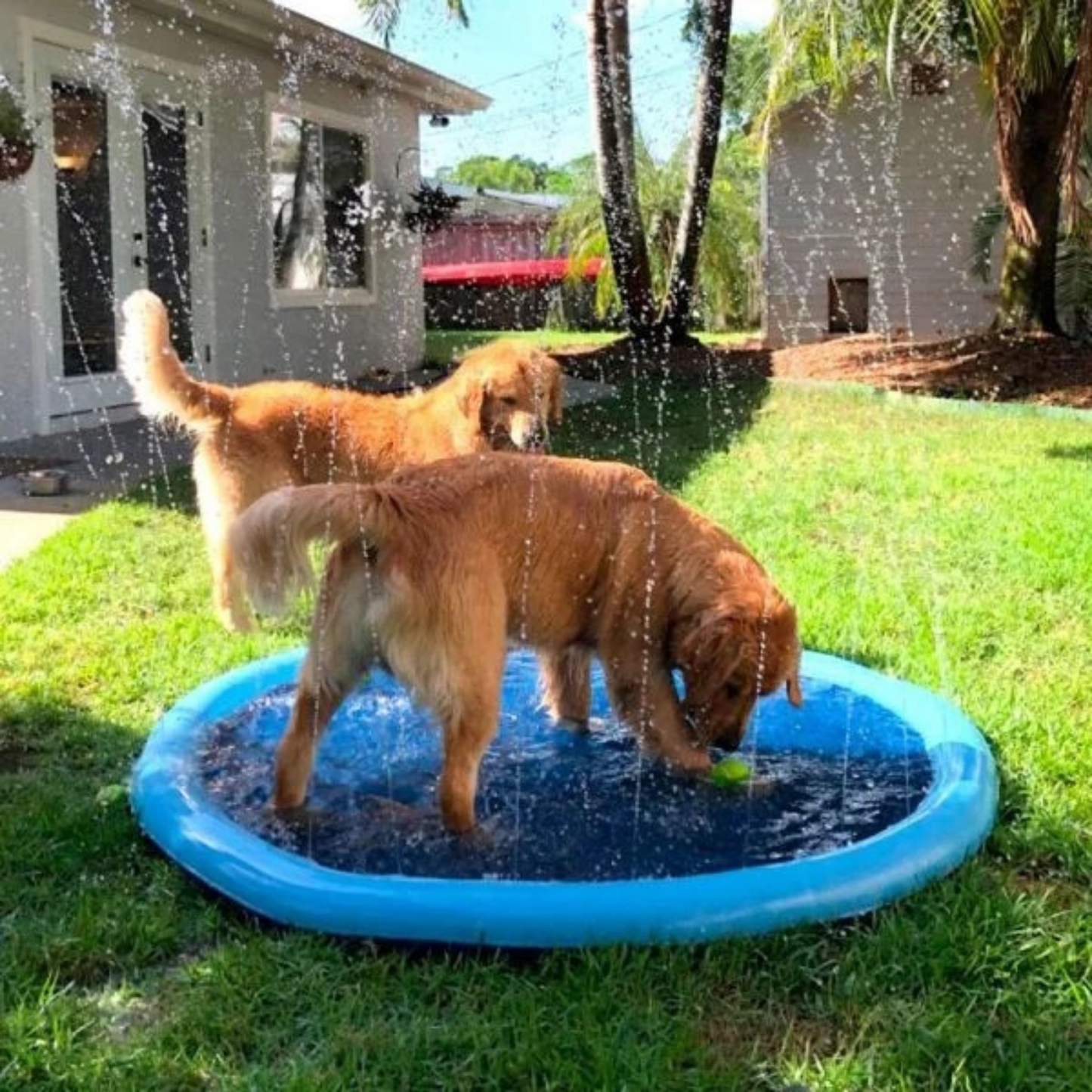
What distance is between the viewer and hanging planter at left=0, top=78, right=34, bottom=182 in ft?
26.1

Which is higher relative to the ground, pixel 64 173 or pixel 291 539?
pixel 64 173

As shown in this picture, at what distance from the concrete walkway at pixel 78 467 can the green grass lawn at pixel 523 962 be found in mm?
1754

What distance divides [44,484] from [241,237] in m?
6.54

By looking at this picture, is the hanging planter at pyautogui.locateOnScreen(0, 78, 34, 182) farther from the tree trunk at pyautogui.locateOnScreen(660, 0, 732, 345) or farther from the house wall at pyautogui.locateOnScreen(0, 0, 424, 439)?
the tree trunk at pyautogui.locateOnScreen(660, 0, 732, 345)

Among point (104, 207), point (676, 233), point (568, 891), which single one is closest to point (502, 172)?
point (676, 233)

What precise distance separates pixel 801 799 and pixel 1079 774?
83 centimetres

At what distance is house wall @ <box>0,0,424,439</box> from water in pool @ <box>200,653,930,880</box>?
704 cm

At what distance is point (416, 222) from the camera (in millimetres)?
17750

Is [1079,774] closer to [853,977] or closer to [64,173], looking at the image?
[853,977]

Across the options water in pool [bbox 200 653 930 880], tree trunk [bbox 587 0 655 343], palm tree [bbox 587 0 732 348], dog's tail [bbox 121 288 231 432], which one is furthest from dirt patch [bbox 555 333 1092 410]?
dog's tail [bbox 121 288 231 432]

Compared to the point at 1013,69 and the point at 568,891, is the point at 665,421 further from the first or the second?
the point at 568,891

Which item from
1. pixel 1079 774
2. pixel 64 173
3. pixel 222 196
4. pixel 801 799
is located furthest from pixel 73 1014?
pixel 222 196

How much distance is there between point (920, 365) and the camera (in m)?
15.1

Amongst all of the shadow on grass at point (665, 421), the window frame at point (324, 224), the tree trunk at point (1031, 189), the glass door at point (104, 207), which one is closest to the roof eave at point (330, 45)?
the window frame at point (324, 224)
